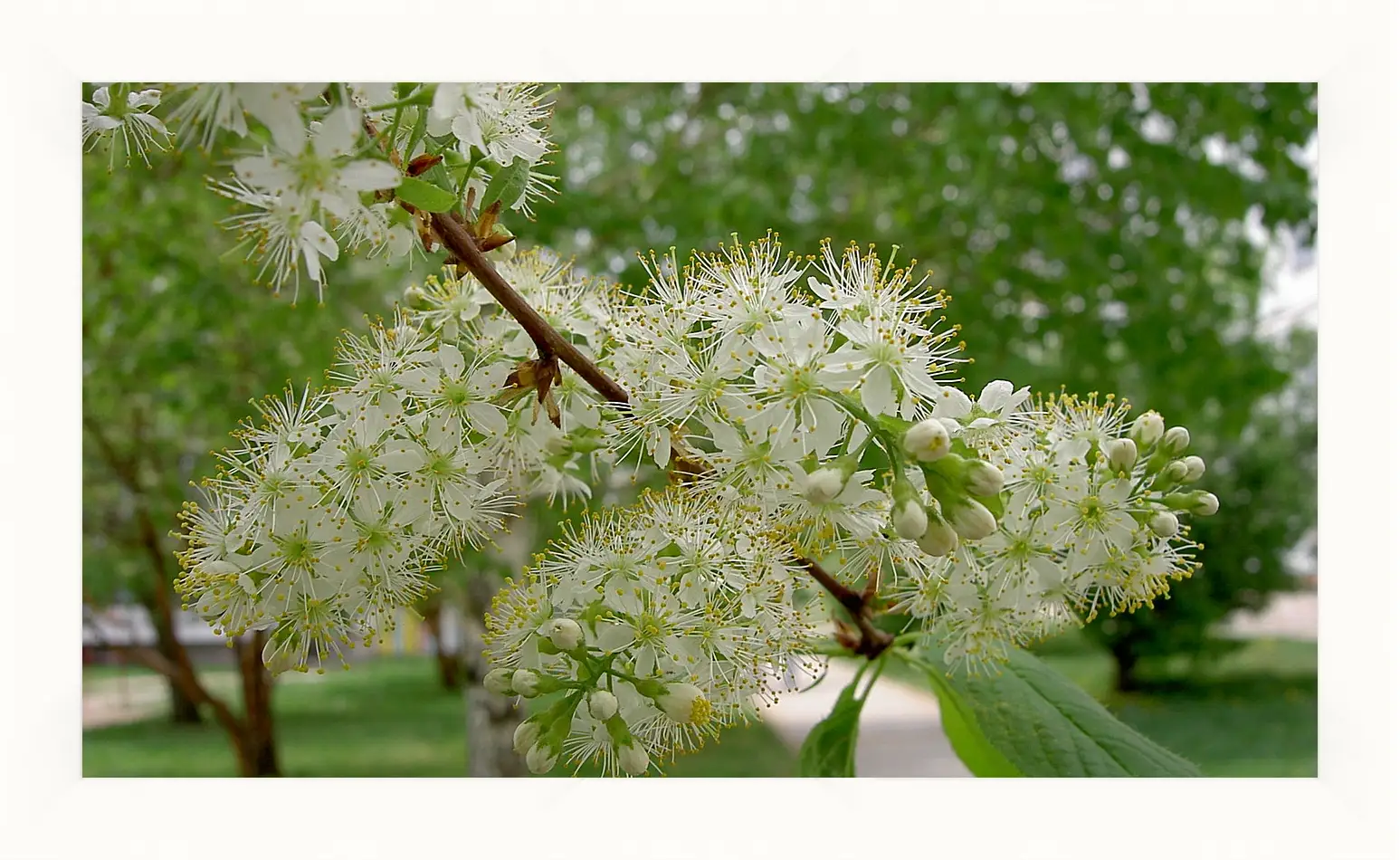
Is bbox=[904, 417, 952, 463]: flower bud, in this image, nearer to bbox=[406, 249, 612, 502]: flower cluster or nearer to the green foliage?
bbox=[406, 249, 612, 502]: flower cluster

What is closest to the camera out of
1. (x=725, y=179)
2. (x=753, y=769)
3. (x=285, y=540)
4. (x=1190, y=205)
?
(x=285, y=540)

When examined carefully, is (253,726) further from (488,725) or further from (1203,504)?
(1203,504)

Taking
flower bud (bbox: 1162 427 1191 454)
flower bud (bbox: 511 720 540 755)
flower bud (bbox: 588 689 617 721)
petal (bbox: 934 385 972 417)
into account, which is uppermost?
petal (bbox: 934 385 972 417)

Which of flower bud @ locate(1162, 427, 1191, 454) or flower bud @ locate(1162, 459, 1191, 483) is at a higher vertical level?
flower bud @ locate(1162, 427, 1191, 454)

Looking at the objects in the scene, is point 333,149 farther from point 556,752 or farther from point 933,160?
point 933,160

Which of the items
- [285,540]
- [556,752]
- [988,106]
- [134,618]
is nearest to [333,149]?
[285,540]

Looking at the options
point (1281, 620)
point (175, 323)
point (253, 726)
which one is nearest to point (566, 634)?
point (175, 323)

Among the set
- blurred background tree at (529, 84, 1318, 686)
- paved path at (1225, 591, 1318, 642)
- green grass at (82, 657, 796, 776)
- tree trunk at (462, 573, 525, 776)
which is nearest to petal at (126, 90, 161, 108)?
blurred background tree at (529, 84, 1318, 686)
